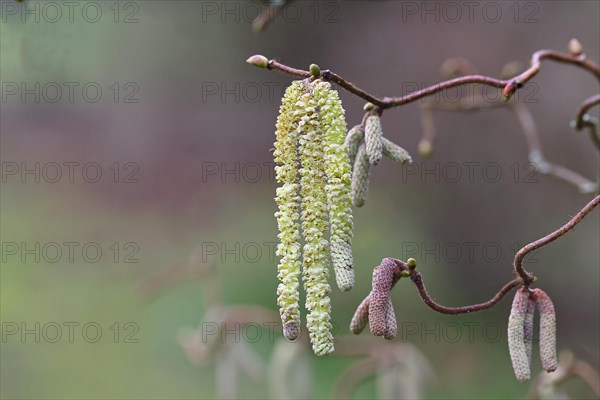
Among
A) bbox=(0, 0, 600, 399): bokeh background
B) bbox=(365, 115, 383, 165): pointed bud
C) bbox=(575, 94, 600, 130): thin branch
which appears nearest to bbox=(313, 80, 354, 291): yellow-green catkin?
bbox=(365, 115, 383, 165): pointed bud

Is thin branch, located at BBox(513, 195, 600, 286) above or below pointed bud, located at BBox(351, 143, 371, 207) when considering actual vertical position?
below

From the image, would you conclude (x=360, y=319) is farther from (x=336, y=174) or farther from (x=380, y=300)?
(x=336, y=174)

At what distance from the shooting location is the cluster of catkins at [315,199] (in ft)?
3.86

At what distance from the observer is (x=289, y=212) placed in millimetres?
1209

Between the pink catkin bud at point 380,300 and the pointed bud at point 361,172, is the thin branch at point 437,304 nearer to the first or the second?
the pink catkin bud at point 380,300

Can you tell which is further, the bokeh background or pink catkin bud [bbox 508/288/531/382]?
the bokeh background

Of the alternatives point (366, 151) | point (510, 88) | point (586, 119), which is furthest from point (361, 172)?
point (586, 119)

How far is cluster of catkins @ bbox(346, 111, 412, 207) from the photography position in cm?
130

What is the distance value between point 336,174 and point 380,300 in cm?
20

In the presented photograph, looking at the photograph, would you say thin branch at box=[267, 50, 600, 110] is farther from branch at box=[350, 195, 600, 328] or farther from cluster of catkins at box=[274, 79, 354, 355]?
branch at box=[350, 195, 600, 328]

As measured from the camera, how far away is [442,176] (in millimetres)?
5316

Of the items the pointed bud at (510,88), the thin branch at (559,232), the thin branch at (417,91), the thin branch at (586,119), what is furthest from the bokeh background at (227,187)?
the thin branch at (559,232)

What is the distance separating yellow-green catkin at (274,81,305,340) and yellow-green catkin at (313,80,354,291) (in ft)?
0.13


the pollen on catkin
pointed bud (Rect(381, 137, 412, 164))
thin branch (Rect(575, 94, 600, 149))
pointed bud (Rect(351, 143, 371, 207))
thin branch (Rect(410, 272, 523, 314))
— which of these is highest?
thin branch (Rect(575, 94, 600, 149))
